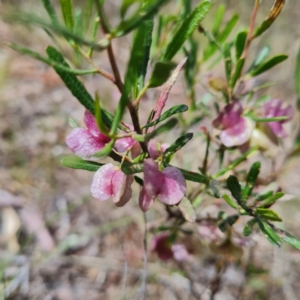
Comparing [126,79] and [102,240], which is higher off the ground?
[126,79]

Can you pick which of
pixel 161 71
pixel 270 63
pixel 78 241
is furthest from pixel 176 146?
pixel 78 241

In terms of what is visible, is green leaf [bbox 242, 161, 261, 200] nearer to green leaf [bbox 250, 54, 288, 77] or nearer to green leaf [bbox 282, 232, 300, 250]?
green leaf [bbox 282, 232, 300, 250]

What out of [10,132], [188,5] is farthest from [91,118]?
[10,132]

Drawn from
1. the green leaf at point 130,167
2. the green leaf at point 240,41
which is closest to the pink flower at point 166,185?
the green leaf at point 130,167

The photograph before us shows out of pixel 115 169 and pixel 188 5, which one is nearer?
pixel 115 169

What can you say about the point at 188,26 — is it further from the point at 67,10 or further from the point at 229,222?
the point at 229,222

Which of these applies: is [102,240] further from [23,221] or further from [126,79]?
[126,79]
